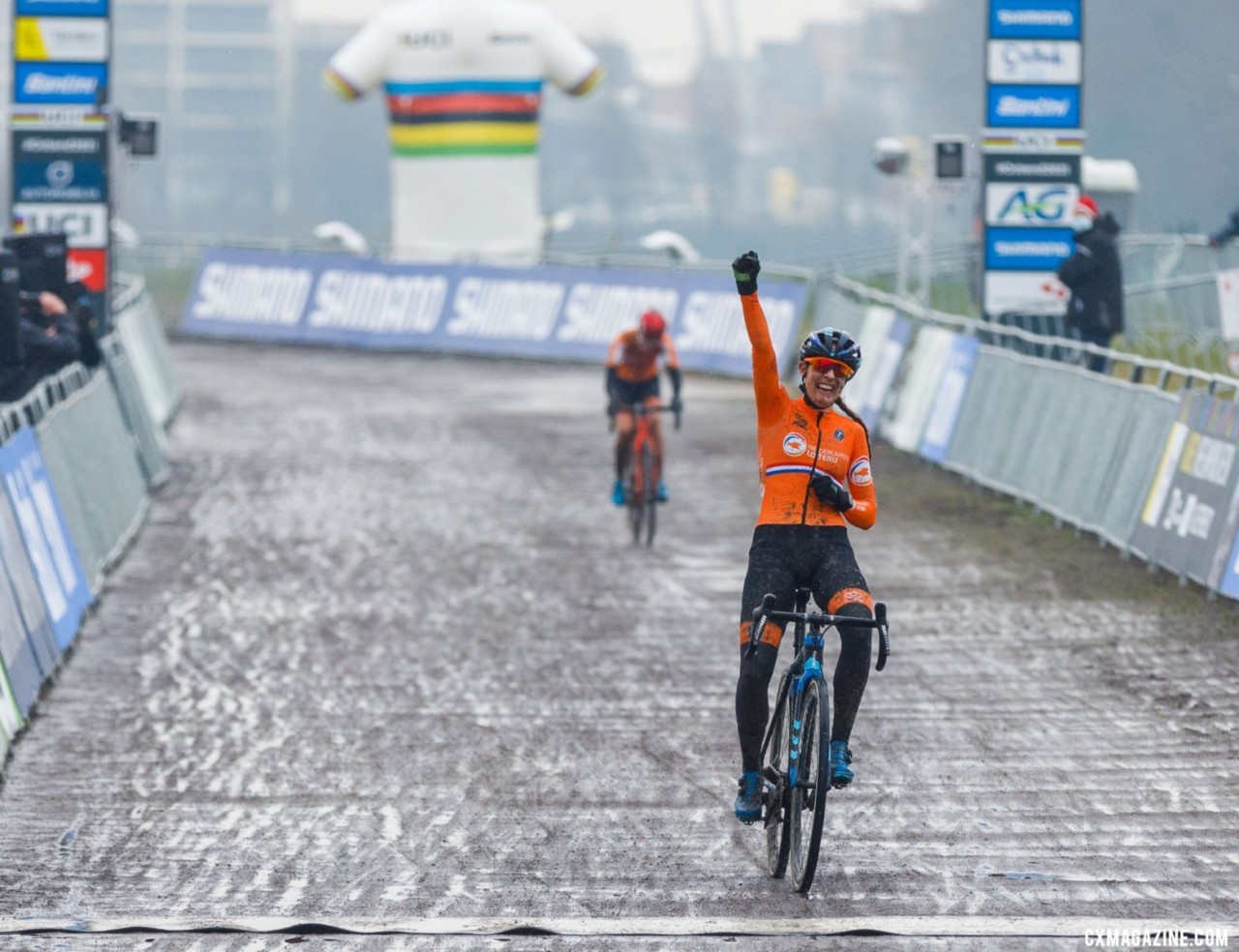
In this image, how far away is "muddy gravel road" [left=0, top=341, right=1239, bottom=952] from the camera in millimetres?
7684

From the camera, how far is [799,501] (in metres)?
8.29

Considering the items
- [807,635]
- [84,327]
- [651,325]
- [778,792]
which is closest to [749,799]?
[778,792]

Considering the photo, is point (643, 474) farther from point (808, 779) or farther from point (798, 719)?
point (808, 779)

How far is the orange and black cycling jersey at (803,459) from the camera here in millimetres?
8289

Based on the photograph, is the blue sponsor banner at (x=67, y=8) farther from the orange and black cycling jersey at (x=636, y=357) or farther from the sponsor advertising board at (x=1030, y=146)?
the sponsor advertising board at (x=1030, y=146)

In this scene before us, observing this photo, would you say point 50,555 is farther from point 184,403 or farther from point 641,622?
point 184,403

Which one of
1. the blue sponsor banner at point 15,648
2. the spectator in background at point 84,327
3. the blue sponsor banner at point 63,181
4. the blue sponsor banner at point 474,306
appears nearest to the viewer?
the blue sponsor banner at point 15,648

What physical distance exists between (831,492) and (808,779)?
1138mm

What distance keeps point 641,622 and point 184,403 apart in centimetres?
1517

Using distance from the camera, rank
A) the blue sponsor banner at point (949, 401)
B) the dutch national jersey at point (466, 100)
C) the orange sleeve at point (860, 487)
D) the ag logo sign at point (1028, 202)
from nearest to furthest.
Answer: the orange sleeve at point (860, 487), the blue sponsor banner at point (949, 401), the ag logo sign at point (1028, 202), the dutch national jersey at point (466, 100)

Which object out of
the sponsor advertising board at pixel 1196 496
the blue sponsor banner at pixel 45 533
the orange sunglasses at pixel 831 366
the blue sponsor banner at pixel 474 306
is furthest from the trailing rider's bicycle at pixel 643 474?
the blue sponsor banner at pixel 474 306

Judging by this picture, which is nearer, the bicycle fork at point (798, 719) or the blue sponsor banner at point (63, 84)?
the bicycle fork at point (798, 719)

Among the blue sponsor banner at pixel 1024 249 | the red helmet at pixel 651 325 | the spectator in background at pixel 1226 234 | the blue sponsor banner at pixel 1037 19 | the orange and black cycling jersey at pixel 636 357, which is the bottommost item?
the orange and black cycling jersey at pixel 636 357

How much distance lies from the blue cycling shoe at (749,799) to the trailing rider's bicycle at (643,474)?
8.37 metres
